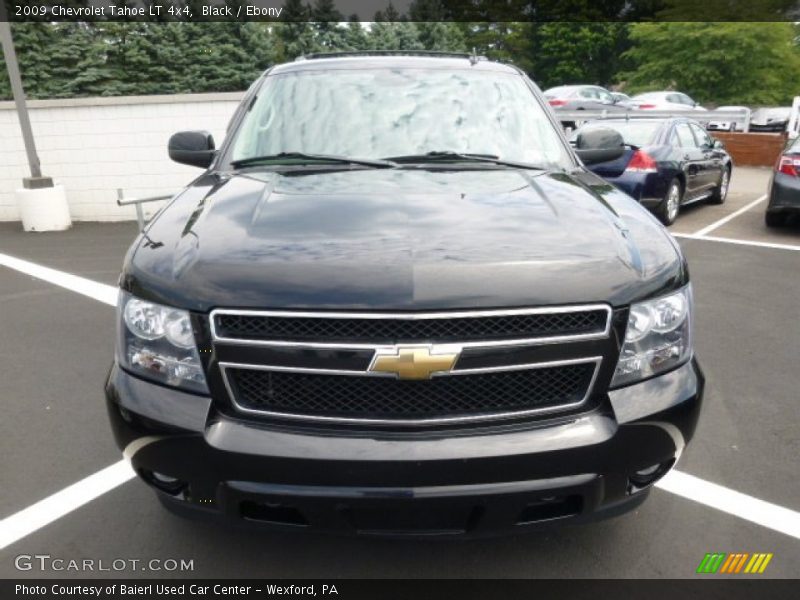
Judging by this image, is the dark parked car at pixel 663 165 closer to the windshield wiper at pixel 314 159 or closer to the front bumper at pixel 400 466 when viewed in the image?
the windshield wiper at pixel 314 159

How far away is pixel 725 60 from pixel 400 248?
3673cm

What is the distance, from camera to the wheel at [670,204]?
30.6 ft

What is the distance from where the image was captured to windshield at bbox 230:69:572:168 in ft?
10.5

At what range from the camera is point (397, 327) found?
1.94 meters

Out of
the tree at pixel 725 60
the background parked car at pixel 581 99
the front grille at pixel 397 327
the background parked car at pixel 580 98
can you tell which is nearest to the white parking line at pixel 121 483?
the front grille at pixel 397 327

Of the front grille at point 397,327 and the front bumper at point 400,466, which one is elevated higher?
the front grille at point 397,327

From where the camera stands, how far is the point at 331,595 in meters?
2.41

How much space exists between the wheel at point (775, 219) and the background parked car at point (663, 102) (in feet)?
55.9

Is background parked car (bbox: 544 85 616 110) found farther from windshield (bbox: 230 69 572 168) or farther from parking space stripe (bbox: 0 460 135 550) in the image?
parking space stripe (bbox: 0 460 135 550)

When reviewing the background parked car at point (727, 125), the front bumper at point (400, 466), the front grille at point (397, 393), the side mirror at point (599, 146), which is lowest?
the background parked car at point (727, 125)

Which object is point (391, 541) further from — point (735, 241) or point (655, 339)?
point (735, 241)

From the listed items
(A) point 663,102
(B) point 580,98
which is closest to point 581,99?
(B) point 580,98

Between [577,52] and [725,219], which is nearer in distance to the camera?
[725,219]

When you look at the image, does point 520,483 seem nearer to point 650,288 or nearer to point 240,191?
point 650,288
